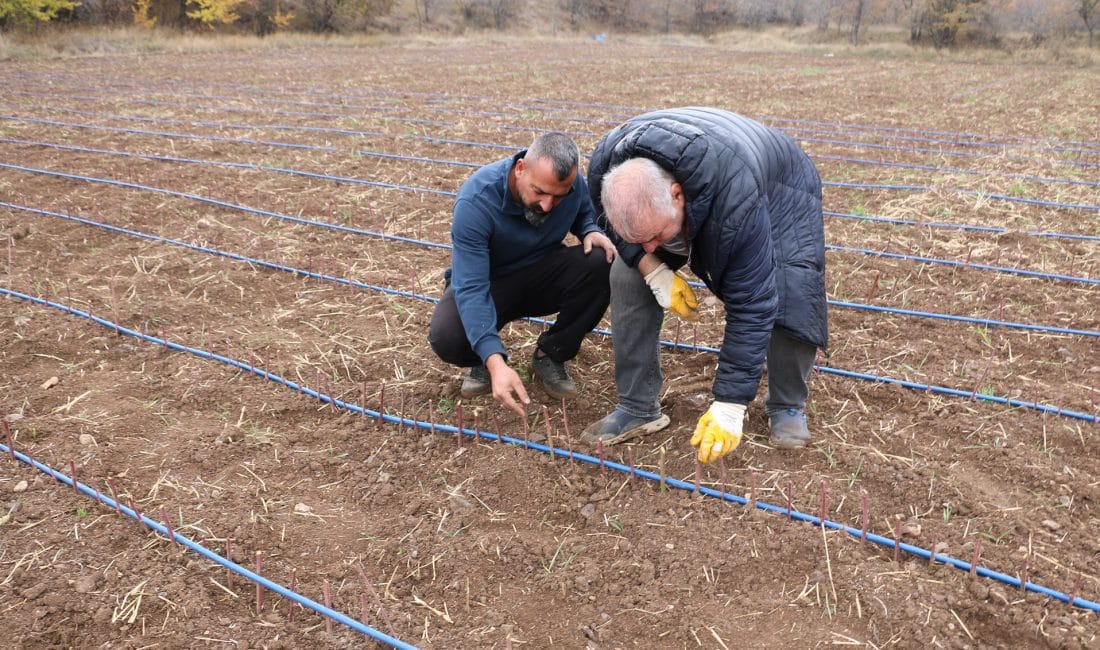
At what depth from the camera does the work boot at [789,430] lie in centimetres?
274

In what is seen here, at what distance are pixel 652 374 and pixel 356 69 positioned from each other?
49.0 feet

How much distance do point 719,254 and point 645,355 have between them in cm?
59

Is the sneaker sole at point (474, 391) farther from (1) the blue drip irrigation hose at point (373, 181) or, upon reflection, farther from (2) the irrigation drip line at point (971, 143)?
(2) the irrigation drip line at point (971, 143)

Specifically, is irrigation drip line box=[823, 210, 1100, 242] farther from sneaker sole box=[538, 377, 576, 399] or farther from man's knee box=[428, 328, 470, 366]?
man's knee box=[428, 328, 470, 366]

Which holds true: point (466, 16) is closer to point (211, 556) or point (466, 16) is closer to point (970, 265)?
point (970, 265)

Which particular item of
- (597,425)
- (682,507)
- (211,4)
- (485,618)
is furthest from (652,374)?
(211,4)

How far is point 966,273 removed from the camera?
14.1 feet

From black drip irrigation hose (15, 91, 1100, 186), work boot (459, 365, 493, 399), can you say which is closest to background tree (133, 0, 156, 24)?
black drip irrigation hose (15, 91, 1100, 186)

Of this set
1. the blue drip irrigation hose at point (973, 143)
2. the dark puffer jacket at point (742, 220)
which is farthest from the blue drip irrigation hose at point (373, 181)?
the dark puffer jacket at point (742, 220)

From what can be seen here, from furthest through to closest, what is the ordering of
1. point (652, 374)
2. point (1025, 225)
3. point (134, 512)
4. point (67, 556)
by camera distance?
point (1025, 225) < point (652, 374) < point (134, 512) < point (67, 556)

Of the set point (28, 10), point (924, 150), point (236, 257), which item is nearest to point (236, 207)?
point (236, 257)

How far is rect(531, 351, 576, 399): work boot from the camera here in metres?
3.10

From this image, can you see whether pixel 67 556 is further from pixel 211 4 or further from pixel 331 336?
pixel 211 4

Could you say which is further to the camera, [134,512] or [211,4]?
[211,4]
